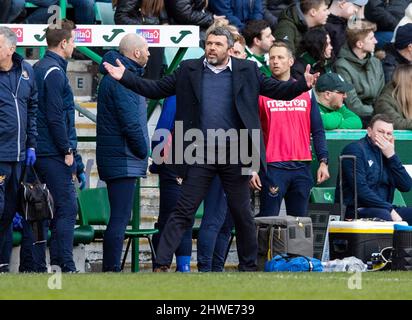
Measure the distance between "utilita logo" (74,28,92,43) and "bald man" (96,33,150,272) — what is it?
2.73ft

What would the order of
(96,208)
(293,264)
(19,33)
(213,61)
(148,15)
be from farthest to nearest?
(148,15)
(96,208)
(19,33)
(293,264)
(213,61)

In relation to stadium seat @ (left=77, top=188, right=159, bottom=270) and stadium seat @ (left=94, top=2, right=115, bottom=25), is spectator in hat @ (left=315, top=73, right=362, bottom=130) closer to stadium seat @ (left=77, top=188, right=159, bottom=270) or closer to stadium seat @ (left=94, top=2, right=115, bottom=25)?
stadium seat @ (left=94, top=2, right=115, bottom=25)

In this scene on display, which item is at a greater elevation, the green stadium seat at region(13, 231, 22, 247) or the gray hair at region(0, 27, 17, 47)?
the gray hair at region(0, 27, 17, 47)

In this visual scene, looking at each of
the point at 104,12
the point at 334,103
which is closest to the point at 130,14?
the point at 104,12

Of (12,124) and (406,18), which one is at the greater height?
(406,18)

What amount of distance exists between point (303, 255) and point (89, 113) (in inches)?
126

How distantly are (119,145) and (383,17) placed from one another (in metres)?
6.99

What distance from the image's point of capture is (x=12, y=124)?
520 inches

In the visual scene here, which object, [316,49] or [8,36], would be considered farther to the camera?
[316,49]

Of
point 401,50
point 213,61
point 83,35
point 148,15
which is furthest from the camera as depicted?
point 401,50

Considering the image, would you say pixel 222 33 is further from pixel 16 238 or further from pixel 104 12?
pixel 104 12

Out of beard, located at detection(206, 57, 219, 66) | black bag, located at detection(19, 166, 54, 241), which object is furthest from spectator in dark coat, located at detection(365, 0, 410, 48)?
black bag, located at detection(19, 166, 54, 241)

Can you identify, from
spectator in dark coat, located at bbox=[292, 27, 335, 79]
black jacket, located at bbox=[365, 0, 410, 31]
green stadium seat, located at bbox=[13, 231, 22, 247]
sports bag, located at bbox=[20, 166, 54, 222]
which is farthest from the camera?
black jacket, located at bbox=[365, 0, 410, 31]

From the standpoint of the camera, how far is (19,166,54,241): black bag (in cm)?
1315
